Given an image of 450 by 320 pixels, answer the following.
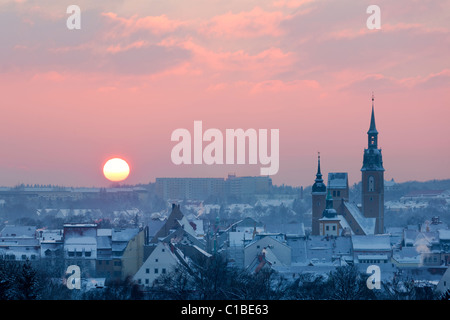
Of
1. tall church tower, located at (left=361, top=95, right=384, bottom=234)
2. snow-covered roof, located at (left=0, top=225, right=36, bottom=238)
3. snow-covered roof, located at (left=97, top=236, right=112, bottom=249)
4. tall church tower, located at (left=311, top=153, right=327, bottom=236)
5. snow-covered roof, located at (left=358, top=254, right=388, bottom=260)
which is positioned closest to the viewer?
snow-covered roof, located at (left=97, top=236, right=112, bottom=249)

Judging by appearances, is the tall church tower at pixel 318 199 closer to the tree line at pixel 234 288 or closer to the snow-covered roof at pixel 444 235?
the snow-covered roof at pixel 444 235

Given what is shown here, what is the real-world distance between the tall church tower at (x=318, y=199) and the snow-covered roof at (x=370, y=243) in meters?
14.0

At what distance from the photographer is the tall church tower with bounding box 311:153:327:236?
6586cm

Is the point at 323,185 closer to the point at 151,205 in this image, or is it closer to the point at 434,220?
the point at 434,220

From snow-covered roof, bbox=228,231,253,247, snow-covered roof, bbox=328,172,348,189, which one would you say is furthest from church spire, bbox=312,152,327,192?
snow-covered roof, bbox=228,231,253,247

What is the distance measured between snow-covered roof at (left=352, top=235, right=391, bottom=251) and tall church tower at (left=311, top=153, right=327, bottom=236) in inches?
552

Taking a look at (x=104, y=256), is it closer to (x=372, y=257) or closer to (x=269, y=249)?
(x=269, y=249)

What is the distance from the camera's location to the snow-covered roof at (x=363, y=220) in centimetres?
6594

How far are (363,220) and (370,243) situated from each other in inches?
737

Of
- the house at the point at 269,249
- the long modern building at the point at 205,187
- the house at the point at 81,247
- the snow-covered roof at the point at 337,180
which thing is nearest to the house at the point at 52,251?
the house at the point at 81,247

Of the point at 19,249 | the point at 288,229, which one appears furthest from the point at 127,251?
the point at 288,229

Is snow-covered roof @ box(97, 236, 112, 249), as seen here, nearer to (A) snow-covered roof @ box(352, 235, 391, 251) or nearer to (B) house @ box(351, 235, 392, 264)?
(B) house @ box(351, 235, 392, 264)
